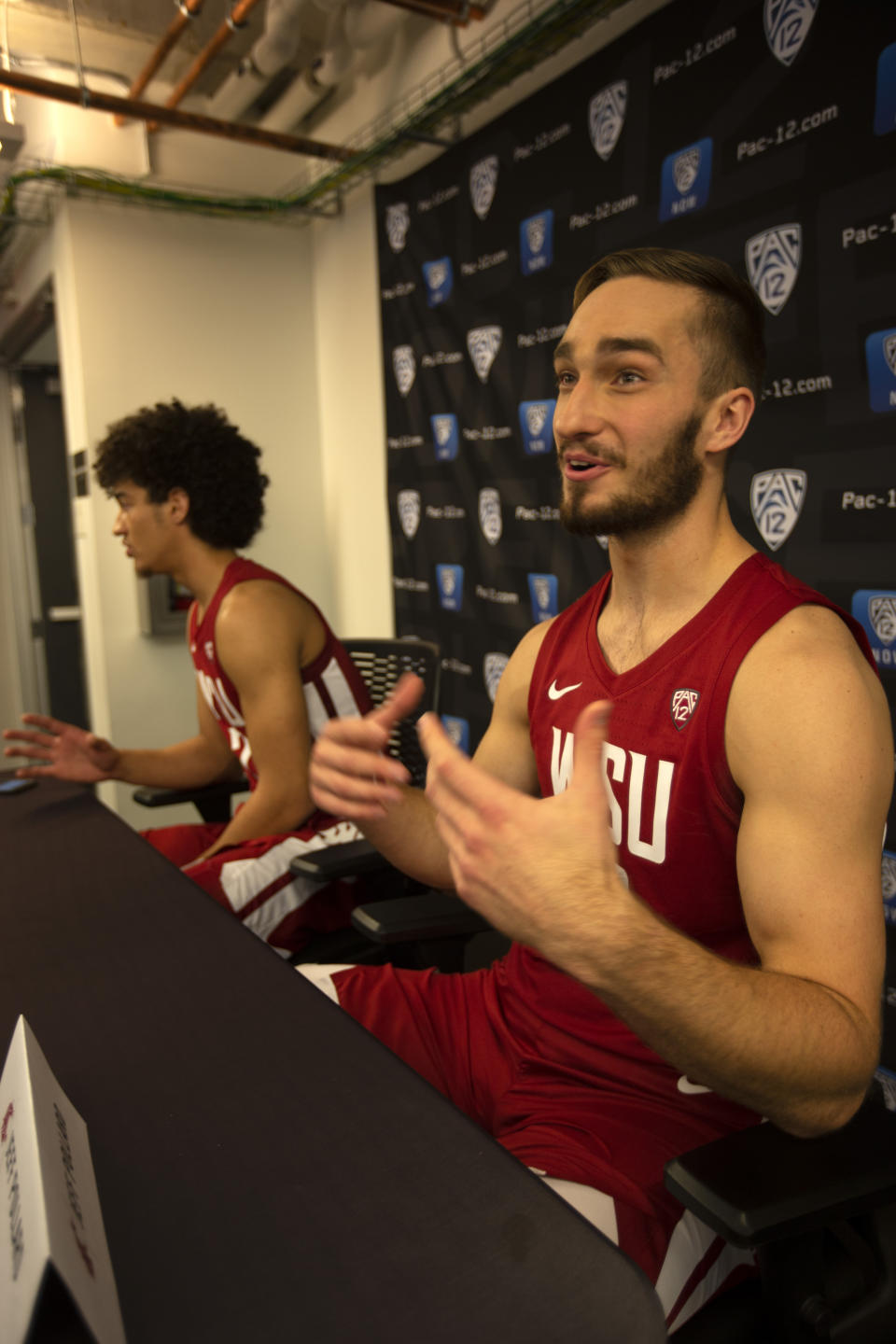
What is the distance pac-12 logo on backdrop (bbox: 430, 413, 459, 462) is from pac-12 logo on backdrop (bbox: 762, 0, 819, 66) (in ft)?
4.64

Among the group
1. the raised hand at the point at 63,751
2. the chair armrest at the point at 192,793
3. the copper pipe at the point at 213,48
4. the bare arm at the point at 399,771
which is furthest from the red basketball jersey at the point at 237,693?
the copper pipe at the point at 213,48

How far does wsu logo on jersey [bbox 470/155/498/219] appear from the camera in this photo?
267 centimetres

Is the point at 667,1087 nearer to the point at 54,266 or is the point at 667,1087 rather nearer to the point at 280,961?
the point at 280,961

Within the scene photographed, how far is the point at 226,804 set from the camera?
84.8 inches

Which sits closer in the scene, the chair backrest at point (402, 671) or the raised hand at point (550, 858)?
the raised hand at point (550, 858)

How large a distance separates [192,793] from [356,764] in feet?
4.27

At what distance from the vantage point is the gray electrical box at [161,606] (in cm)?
352

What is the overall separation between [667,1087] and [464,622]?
2.23m

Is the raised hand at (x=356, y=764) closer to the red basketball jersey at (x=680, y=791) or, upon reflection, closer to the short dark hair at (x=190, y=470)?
the red basketball jersey at (x=680, y=791)

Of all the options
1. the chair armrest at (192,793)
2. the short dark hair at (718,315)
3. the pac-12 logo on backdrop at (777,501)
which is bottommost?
the chair armrest at (192,793)

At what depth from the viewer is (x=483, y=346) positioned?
2.81m

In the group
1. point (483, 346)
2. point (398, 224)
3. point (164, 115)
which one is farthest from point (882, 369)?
point (164, 115)

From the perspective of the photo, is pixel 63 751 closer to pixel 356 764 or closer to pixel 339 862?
pixel 339 862

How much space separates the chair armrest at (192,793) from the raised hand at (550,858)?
1432 mm
